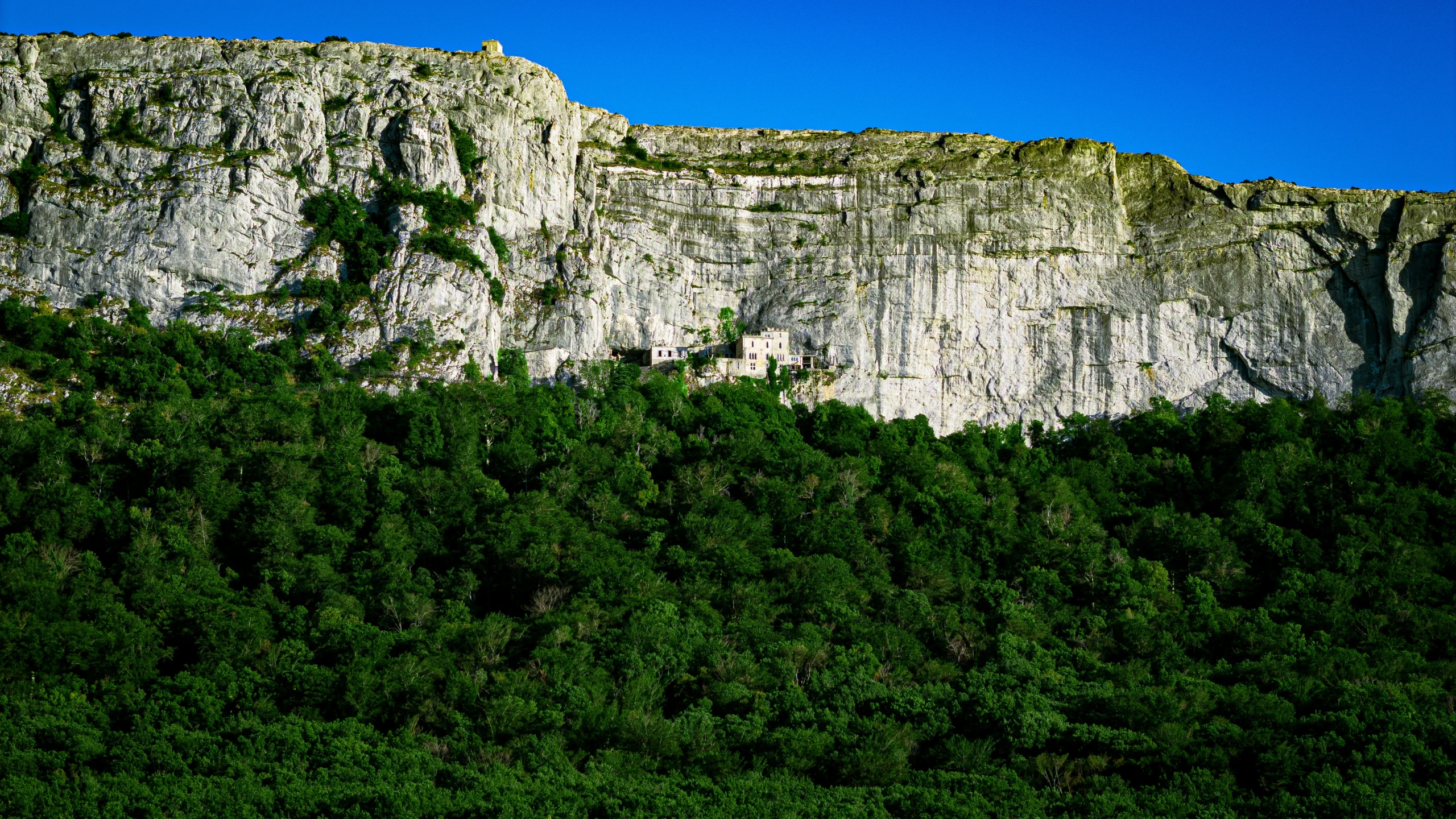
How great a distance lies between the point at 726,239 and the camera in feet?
249

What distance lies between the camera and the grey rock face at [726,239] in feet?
223

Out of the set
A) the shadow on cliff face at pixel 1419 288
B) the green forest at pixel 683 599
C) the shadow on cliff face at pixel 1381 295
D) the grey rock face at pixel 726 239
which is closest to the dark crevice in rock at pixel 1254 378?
the grey rock face at pixel 726 239

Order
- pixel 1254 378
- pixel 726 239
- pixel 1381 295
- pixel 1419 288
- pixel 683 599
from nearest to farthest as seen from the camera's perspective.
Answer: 1. pixel 683 599
2. pixel 1419 288
3. pixel 1254 378
4. pixel 1381 295
5. pixel 726 239

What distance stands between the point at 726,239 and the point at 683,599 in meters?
26.8

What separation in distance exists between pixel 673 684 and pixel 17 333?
33614 millimetres

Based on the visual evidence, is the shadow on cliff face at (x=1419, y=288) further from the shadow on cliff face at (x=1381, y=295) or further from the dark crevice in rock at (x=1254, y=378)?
the dark crevice in rock at (x=1254, y=378)

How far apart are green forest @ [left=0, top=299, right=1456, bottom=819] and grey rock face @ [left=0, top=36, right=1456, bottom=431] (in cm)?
262

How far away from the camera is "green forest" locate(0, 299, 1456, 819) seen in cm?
4131

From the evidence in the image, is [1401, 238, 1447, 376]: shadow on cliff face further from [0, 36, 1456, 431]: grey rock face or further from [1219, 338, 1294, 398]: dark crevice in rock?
[1219, 338, 1294, 398]: dark crevice in rock

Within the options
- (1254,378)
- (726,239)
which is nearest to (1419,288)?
(1254,378)

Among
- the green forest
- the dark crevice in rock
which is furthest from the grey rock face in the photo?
the green forest

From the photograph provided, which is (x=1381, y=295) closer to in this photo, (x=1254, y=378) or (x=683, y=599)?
(x=1254, y=378)

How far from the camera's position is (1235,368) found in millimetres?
73062

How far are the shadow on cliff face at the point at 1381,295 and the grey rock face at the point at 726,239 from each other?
0.43 feet
